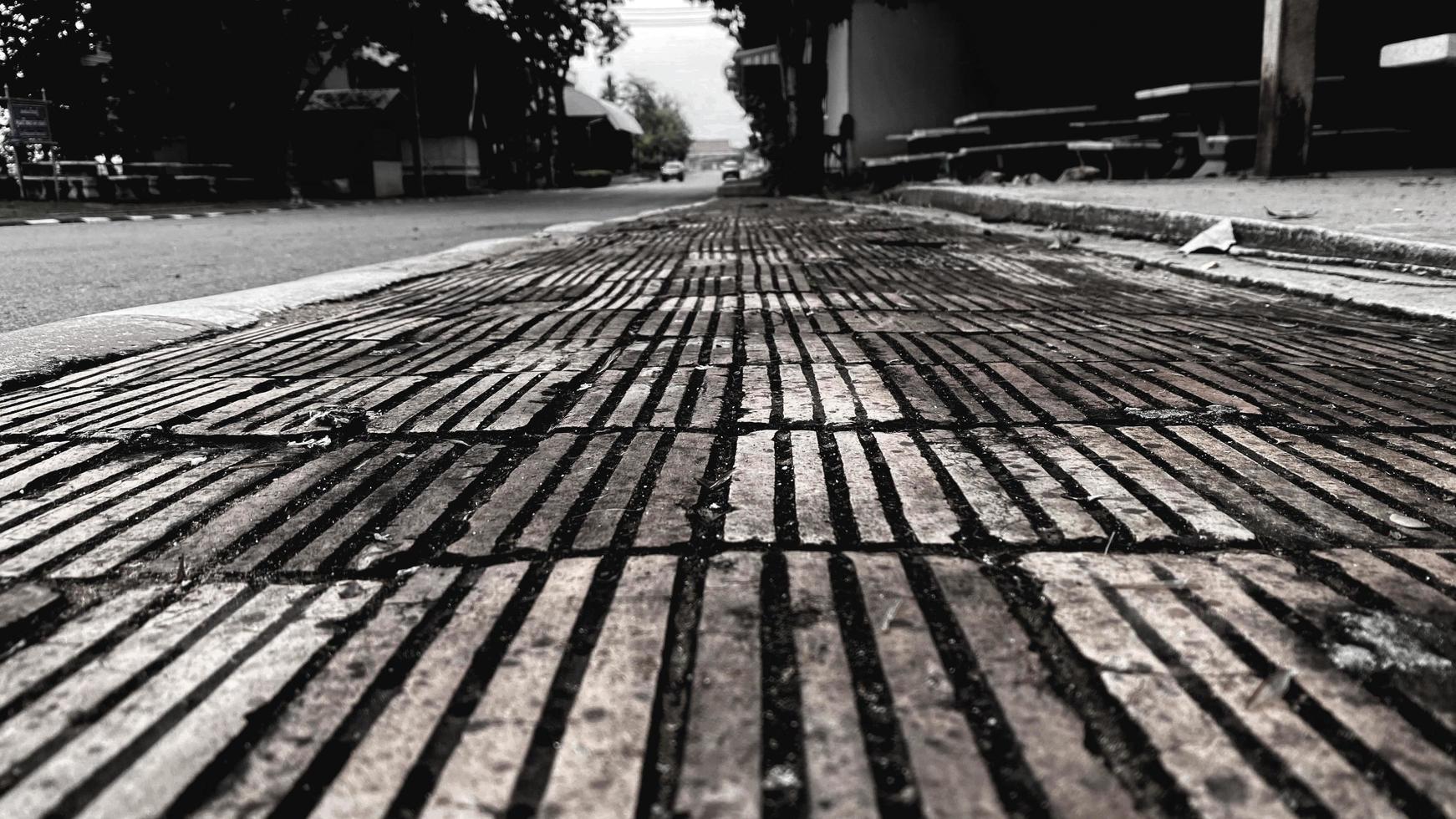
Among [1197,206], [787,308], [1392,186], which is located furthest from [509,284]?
[1392,186]

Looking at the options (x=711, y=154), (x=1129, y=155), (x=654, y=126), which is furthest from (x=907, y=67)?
(x=711, y=154)

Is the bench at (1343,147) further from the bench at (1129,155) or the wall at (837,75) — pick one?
the wall at (837,75)

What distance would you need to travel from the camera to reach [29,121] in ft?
49.7

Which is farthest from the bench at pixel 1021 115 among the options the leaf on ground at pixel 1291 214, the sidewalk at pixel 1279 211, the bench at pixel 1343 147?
the leaf on ground at pixel 1291 214

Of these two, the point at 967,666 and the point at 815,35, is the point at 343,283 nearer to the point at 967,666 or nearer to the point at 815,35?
the point at 967,666

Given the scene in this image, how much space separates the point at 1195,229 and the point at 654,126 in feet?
253

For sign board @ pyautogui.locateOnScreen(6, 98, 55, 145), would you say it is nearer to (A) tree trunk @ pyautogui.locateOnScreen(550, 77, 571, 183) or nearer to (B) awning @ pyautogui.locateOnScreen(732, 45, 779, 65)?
(B) awning @ pyautogui.locateOnScreen(732, 45, 779, 65)

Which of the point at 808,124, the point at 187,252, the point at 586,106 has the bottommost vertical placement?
the point at 187,252

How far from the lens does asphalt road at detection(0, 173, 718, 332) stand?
391 centimetres

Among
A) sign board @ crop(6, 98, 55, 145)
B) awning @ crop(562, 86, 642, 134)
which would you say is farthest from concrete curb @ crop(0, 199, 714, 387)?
awning @ crop(562, 86, 642, 134)

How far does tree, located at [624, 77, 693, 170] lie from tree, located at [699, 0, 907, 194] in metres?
49.3

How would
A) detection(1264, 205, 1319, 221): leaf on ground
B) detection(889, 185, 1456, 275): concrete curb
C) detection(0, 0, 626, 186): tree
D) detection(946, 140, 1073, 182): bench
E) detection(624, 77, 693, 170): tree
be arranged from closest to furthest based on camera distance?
detection(889, 185, 1456, 275): concrete curb, detection(1264, 205, 1319, 221): leaf on ground, detection(946, 140, 1073, 182): bench, detection(0, 0, 626, 186): tree, detection(624, 77, 693, 170): tree

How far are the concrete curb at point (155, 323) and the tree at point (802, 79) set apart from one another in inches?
429

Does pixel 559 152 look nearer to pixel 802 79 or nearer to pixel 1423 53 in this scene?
pixel 802 79
